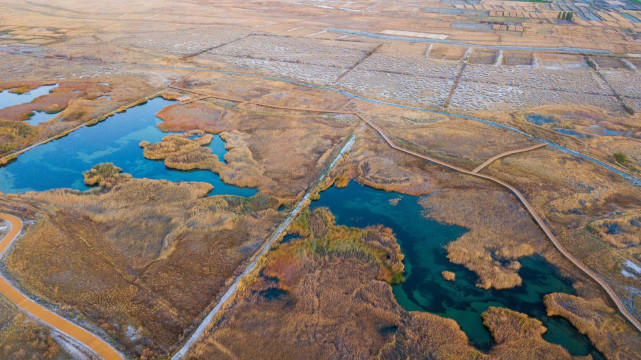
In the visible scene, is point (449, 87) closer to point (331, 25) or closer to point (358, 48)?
point (358, 48)

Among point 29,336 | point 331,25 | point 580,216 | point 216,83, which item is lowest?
point 29,336

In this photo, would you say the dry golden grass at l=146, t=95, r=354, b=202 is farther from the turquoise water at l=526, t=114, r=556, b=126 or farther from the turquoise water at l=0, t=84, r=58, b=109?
the turquoise water at l=526, t=114, r=556, b=126

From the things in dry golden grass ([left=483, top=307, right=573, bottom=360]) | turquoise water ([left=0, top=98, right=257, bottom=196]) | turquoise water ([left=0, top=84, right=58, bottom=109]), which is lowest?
dry golden grass ([left=483, top=307, right=573, bottom=360])

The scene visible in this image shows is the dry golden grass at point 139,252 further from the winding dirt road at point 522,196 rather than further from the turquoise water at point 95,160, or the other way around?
the winding dirt road at point 522,196

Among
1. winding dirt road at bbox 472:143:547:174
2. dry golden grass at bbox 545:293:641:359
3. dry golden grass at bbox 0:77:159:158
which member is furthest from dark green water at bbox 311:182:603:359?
dry golden grass at bbox 0:77:159:158

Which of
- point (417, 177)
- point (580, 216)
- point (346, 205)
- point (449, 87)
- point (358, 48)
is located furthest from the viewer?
point (358, 48)

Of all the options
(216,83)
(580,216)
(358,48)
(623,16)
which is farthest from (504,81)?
(623,16)
